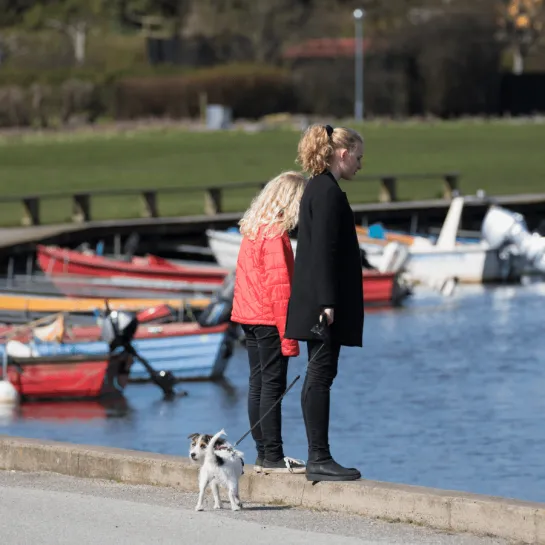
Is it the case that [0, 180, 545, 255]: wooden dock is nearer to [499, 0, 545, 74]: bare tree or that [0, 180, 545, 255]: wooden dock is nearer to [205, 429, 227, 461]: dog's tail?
[205, 429, 227, 461]: dog's tail

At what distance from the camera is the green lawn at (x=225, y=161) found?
1783 inches

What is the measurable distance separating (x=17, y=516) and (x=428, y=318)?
20.3 m

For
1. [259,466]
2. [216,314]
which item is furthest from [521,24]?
[259,466]

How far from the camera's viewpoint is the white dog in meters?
8.54

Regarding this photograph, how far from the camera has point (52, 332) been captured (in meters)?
20.3

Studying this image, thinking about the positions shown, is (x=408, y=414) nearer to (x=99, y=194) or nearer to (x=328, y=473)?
(x=328, y=473)

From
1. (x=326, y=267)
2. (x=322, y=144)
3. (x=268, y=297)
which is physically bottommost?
(x=268, y=297)

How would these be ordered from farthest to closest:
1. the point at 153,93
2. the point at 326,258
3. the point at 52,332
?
the point at 153,93 < the point at 52,332 < the point at 326,258

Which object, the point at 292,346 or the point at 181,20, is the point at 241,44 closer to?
the point at 181,20

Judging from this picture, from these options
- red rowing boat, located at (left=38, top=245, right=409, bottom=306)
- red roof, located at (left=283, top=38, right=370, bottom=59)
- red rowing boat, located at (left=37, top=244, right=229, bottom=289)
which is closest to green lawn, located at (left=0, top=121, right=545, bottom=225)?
red rowing boat, located at (left=37, top=244, right=229, bottom=289)

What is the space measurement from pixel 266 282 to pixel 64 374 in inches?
431

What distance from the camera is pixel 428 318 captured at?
1124 inches

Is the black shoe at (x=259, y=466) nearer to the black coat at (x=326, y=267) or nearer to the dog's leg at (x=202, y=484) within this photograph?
the dog's leg at (x=202, y=484)

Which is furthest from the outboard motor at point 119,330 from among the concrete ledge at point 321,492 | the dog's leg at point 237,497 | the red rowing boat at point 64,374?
the dog's leg at point 237,497
